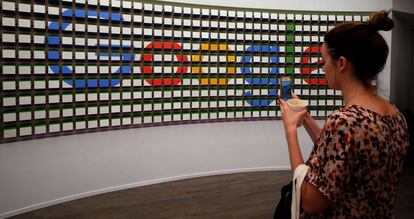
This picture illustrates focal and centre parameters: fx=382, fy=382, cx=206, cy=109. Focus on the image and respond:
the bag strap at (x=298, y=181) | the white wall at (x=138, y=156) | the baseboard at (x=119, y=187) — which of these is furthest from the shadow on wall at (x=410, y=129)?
the bag strap at (x=298, y=181)

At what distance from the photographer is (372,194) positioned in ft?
4.03

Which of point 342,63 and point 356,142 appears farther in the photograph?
point 342,63

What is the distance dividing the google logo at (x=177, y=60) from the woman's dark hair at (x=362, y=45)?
10.4 ft

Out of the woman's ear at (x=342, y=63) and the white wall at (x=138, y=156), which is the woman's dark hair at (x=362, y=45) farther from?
the white wall at (x=138, y=156)

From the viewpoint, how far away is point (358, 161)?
116 centimetres

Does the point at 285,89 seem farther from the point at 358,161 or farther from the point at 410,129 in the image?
the point at 410,129

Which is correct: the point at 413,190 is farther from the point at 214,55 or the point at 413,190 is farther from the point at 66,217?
the point at 66,217

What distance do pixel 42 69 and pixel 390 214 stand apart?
3.33 meters

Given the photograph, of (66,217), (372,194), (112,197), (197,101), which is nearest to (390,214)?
(372,194)

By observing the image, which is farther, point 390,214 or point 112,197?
point 112,197

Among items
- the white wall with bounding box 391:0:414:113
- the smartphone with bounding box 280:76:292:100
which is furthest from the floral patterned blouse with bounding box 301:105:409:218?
the white wall with bounding box 391:0:414:113

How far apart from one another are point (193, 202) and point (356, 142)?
317 centimetres

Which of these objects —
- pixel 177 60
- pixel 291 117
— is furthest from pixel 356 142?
pixel 177 60

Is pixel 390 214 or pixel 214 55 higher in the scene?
pixel 214 55
